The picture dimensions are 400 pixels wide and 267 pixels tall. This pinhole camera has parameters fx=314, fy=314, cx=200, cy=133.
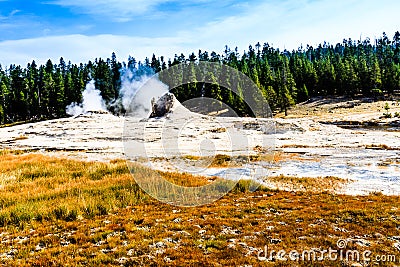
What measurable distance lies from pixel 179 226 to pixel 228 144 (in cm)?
3315

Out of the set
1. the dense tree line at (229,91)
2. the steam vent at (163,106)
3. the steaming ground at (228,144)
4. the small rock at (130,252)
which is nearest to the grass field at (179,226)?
the small rock at (130,252)

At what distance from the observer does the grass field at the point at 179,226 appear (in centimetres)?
978

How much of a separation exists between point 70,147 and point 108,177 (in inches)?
849

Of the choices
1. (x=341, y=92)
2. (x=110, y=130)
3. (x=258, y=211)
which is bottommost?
(x=258, y=211)

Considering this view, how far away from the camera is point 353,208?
14469mm

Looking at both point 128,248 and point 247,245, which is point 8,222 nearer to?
point 128,248

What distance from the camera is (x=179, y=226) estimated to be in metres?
12.8

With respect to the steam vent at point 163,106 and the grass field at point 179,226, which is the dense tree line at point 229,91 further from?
the grass field at point 179,226

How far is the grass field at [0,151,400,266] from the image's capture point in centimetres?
978

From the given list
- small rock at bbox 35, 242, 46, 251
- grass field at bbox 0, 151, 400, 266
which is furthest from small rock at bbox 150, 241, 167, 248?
small rock at bbox 35, 242, 46, 251

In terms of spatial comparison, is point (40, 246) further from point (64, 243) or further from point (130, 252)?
point (130, 252)

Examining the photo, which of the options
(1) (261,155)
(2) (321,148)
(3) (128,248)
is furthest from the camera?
(2) (321,148)

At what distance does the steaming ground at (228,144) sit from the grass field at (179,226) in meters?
5.94

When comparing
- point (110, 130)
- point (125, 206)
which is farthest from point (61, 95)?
point (125, 206)
